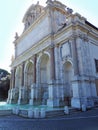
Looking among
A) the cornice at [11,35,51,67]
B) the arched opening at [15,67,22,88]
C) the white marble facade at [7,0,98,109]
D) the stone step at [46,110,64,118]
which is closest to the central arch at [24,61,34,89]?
the white marble facade at [7,0,98,109]

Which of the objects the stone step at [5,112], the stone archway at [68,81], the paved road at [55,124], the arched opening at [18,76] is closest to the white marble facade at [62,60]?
the stone archway at [68,81]

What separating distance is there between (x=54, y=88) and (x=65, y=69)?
116 inches

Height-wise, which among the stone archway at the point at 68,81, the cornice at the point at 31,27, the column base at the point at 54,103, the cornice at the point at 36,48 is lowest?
the column base at the point at 54,103

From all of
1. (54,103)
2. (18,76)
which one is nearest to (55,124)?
(54,103)

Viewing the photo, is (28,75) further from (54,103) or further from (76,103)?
(76,103)

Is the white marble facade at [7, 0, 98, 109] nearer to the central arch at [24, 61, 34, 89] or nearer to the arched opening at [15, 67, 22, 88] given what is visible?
the central arch at [24, 61, 34, 89]

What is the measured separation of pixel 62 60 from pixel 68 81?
2831mm

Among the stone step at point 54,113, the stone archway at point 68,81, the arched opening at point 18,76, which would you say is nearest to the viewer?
the stone step at point 54,113

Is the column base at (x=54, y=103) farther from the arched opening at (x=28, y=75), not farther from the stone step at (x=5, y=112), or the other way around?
the arched opening at (x=28, y=75)

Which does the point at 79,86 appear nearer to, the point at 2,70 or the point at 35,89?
the point at 35,89

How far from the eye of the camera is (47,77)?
22953 mm

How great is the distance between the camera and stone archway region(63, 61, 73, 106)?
56.9 feet

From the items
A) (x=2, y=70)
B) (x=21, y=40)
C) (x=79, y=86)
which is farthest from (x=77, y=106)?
(x=2, y=70)

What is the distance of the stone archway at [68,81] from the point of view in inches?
683
